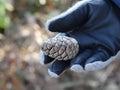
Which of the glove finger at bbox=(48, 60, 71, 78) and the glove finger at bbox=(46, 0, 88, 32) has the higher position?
the glove finger at bbox=(46, 0, 88, 32)

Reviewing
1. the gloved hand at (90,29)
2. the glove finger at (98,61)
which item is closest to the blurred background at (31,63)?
the gloved hand at (90,29)

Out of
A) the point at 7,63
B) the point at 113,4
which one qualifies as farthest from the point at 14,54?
the point at 113,4

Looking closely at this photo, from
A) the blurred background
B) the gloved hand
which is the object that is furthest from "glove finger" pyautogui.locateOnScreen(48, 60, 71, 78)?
the blurred background

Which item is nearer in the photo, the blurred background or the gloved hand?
the gloved hand

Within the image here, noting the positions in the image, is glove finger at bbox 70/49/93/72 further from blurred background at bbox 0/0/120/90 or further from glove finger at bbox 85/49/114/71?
blurred background at bbox 0/0/120/90

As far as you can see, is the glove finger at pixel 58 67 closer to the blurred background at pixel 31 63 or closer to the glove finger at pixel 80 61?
the glove finger at pixel 80 61

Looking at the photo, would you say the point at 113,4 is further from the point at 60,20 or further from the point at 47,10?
the point at 47,10

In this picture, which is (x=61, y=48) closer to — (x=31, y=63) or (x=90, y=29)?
(x=90, y=29)

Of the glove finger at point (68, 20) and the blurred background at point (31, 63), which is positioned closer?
the glove finger at point (68, 20)
